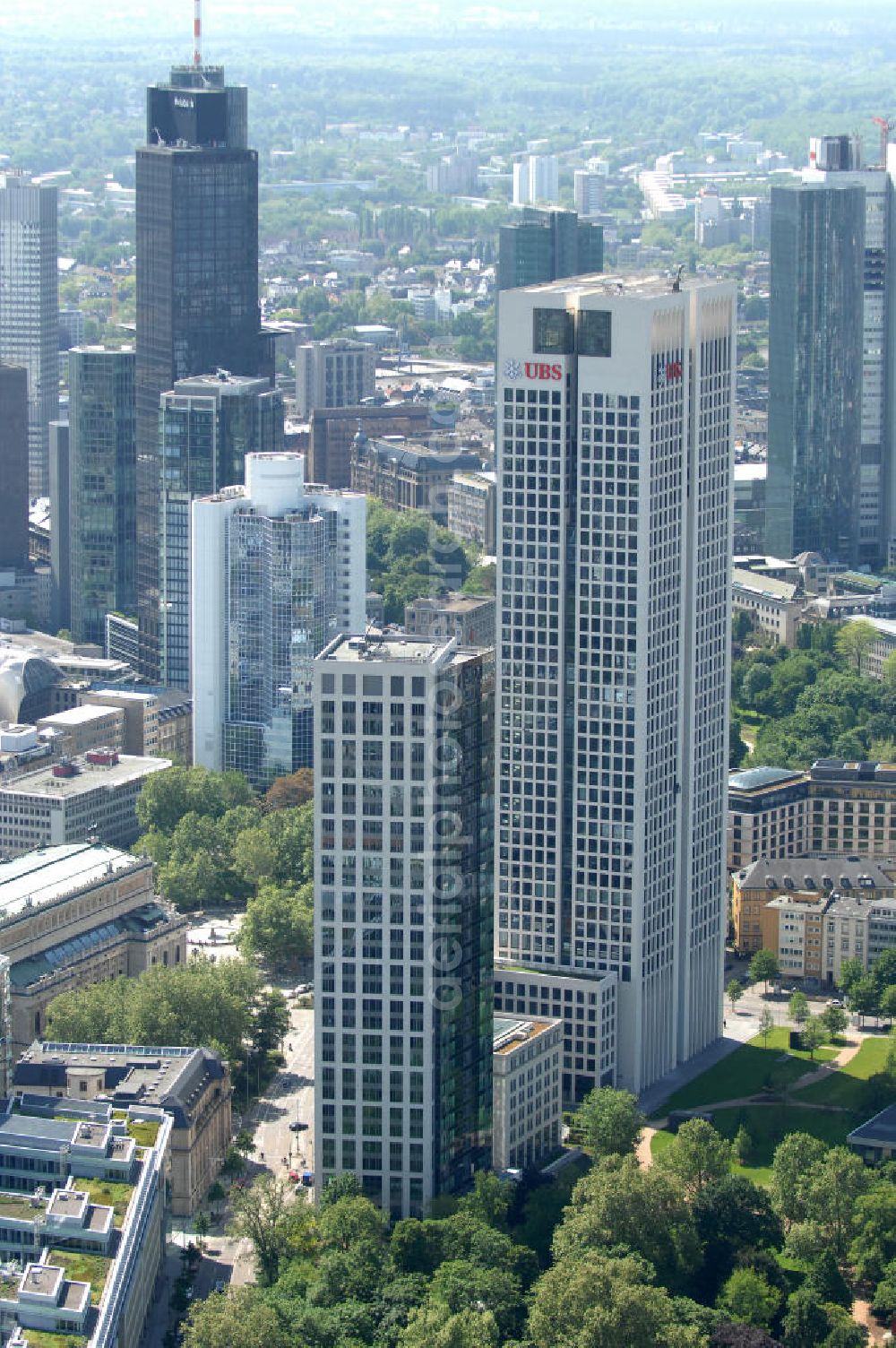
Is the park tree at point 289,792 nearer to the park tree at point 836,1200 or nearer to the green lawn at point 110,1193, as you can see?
the park tree at point 836,1200

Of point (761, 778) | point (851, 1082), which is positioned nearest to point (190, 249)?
point (761, 778)

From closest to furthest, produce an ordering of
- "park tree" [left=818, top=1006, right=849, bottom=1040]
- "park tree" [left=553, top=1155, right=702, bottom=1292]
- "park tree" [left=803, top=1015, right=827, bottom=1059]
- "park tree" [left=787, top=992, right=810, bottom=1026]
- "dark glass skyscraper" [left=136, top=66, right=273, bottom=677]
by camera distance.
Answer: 1. "park tree" [left=553, top=1155, right=702, bottom=1292]
2. "park tree" [left=803, top=1015, right=827, bottom=1059]
3. "park tree" [left=818, top=1006, right=849, bottom=1040]
4. "park tree" [left=787, top=992, right=810, bottom=1026]
5. "dark glass skyscraper" [left=136, top=66, right=273, bottom=677]

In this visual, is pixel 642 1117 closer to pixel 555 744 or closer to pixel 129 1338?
pixel 555 744

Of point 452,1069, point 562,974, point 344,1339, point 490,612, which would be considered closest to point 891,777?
point 490,612

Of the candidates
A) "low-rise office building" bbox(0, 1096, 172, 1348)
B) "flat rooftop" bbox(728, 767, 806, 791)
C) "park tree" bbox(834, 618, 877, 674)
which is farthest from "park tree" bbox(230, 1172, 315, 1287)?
"park tree" bbox(834, 618, 877, 674)

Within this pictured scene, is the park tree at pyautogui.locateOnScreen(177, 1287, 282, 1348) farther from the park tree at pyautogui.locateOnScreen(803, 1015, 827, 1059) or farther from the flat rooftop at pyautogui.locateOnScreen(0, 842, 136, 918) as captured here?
the park tree at pyautogui.locateOnScreen(803, 1015, 827, 1059)

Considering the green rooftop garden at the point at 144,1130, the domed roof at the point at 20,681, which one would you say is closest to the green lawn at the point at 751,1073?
the green rooftop garden at the point at 144,1130

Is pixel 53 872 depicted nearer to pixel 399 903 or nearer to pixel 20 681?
pixel 399 903
